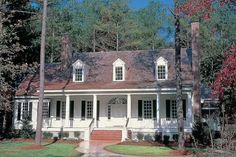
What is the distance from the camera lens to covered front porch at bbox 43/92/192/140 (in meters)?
28.3

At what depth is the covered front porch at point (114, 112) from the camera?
28.3 meters

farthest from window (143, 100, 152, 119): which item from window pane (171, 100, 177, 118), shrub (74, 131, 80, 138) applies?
shrub (74, 131, 80, 138)

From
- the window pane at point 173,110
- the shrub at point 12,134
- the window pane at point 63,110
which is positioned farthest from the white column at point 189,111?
the shrub at point 12,134

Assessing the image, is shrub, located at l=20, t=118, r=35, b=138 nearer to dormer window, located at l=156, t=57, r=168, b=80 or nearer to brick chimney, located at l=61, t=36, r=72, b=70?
brick chimney, located at l=61, t=36, r=72, b=70

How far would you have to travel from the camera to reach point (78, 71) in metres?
32.8

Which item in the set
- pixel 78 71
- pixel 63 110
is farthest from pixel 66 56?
pixel 63 110

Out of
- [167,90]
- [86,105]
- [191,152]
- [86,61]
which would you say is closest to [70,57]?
[86,61]

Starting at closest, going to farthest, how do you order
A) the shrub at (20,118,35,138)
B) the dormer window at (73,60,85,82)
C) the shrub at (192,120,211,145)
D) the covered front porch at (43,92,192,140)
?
1. the shrub at (192,120,211,145)
2. the covered front porch at (43,92,192,140)
3. the shrub at (20,118,35,138)
4. the dormer window at (73,60,85,82)

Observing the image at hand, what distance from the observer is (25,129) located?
29.6m

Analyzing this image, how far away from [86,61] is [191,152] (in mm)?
17433

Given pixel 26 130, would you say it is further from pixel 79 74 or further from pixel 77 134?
pixel 79 74

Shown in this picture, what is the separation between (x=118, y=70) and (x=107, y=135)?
20.6 ft

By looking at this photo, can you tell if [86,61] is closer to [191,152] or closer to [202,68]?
[202,68]

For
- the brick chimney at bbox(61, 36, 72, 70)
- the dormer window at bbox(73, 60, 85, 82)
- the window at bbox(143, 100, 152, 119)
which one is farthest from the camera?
the brick chimney at bbox(61, 36, 72, 70)
